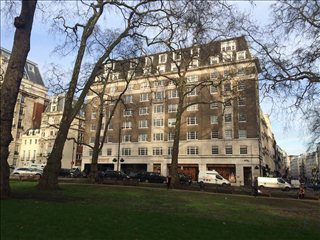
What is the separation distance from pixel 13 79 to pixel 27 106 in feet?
271

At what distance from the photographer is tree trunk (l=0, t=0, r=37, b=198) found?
44.2 feet

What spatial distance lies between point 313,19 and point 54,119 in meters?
74.8

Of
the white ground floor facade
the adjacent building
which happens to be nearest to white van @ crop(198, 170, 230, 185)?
the white ground floor facade

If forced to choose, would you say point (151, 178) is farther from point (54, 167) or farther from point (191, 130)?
point (54, 167)

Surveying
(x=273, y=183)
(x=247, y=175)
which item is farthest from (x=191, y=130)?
(x=273, y=183)

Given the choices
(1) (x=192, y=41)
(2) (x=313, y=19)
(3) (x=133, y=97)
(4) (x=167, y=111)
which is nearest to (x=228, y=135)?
(4) (x=167, y=111)

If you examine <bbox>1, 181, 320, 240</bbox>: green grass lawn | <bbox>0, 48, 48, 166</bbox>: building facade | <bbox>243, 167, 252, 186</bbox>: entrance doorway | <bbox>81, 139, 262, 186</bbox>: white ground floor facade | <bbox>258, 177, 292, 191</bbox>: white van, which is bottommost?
<bbox>1, 181, 320, 240</bbox>: green grass lawn

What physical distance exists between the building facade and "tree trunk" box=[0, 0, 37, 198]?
77.3 meters

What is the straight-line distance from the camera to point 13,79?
1401 cm

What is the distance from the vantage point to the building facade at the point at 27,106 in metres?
88.1

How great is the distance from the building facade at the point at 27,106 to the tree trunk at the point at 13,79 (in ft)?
254

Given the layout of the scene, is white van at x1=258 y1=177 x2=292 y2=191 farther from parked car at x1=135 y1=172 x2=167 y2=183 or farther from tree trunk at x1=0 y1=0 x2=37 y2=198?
tree trunk at x1=0 y1=0 x2=37 y2=198

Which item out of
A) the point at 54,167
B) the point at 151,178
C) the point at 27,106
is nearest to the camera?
the point at 54,167

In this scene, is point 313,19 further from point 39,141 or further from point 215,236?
point 39,141
